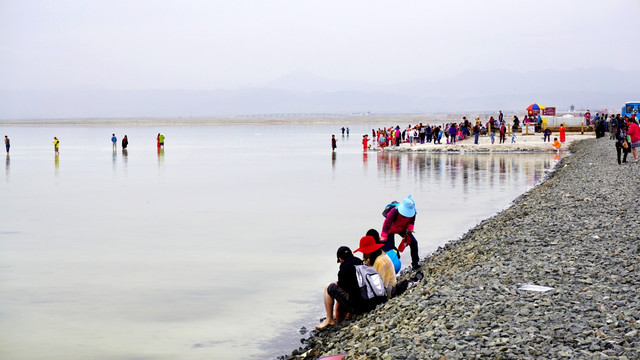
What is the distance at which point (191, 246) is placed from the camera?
15.6 metres

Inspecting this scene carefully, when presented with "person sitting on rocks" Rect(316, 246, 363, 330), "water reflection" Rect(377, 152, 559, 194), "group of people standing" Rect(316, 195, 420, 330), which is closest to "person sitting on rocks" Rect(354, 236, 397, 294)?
"group of people standing" Rect(316, 195, 420, 330)

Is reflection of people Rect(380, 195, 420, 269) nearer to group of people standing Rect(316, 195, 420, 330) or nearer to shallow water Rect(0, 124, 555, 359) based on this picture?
group of people standing Rect(316, 195, 420, 330)

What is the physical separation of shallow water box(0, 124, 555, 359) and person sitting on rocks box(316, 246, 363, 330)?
57 cm

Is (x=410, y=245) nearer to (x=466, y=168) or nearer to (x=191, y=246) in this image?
(x=191, y=246)

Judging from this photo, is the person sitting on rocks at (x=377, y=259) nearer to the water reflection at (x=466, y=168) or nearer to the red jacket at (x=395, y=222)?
the red jacket at (x=395, y=222)

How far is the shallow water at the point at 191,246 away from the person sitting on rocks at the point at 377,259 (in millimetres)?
1188

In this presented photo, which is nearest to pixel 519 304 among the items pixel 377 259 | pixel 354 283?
pixel 354 283

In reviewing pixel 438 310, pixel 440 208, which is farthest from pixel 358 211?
pixel 438 310

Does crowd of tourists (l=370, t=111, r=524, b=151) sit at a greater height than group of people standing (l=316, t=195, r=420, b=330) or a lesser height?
greater

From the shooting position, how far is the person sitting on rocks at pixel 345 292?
886 centimetres

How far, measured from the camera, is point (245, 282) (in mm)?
12391

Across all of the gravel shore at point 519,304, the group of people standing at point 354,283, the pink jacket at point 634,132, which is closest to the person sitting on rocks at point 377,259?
the group of people standing at point 354,283

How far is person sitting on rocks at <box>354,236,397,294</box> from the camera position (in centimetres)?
948

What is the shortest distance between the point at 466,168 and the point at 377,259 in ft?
87.6
